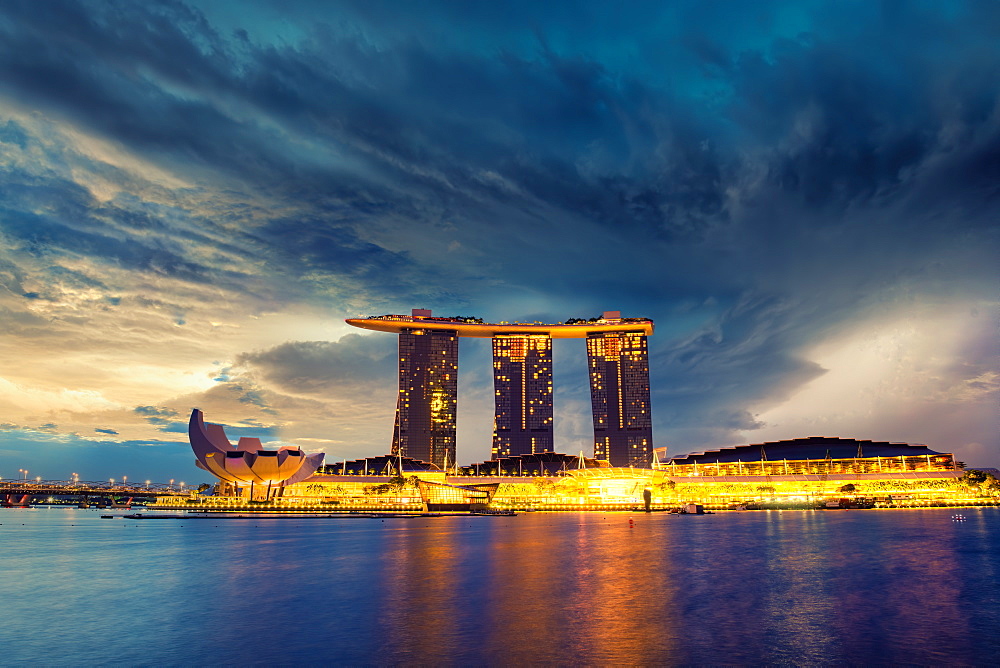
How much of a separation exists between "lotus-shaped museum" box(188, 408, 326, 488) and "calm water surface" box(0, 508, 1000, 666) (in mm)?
86608

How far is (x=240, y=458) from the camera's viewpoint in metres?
141

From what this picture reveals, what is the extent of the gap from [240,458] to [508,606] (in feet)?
415

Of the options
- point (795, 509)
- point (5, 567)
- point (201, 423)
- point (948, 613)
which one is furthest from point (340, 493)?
point (948, 613)

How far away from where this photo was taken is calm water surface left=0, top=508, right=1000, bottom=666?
20953 millimetres

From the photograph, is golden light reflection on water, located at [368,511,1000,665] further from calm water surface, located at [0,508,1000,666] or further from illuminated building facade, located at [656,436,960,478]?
illuminated building facade, located at [656,436,960,478]

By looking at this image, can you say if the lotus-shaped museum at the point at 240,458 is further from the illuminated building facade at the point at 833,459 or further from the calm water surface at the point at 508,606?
the illuminated building facade at the point at 833,459

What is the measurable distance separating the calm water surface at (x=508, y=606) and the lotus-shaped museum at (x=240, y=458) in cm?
8661

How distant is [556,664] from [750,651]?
6.34m

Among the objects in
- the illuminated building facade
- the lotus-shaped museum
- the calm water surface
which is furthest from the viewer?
the illuminated building facade

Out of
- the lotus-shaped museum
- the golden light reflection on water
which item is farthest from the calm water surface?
the lotus-shaped museum

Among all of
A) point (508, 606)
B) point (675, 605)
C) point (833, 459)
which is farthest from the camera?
point (833, 459)

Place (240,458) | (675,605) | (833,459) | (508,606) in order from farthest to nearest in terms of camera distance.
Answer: (833,459), (240,458), (675,605), (508,606)

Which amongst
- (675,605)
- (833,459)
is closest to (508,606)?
(675,605)

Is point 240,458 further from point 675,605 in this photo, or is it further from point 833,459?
point 833,459
